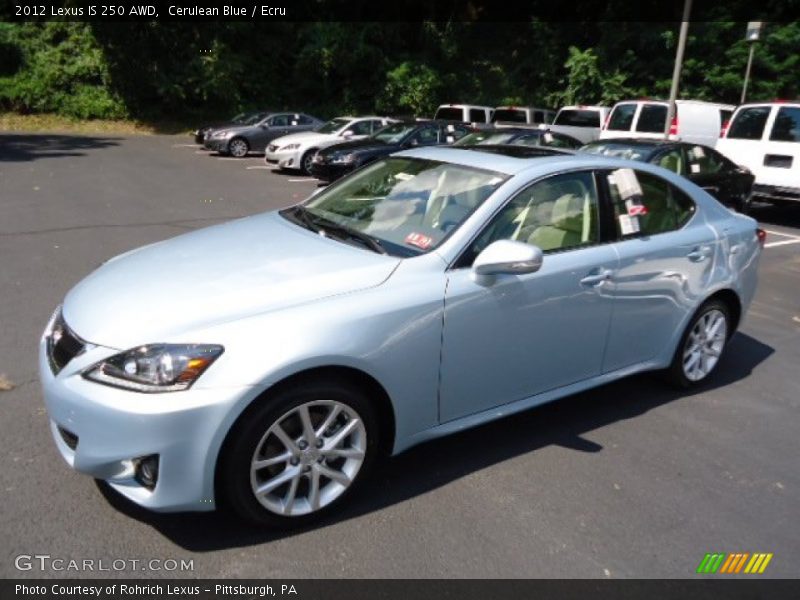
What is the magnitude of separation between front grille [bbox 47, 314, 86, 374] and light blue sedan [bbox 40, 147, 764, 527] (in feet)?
0.04

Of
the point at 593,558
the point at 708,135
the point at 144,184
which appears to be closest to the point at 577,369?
the point at 593,558

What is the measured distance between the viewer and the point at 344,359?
2.84 m

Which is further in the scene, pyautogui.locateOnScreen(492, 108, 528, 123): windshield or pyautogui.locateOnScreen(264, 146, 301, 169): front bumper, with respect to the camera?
pyautogui.locateOnScreen(492, 108, 528, 123): windshield

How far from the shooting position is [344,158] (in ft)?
44.7

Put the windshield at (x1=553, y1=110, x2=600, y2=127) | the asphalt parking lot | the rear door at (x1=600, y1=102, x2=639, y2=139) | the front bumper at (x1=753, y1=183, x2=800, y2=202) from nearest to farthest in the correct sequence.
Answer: the asphalt parking lot → the front bumper at (x1=753, y1=183, x2=800, y2=202) → the rear door at (x1=600, y1=102, x2=639, y2=139) → the windshield at (x1=553, y1=110, x2=600, y2=127)

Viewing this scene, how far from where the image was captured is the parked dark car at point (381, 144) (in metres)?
13.6

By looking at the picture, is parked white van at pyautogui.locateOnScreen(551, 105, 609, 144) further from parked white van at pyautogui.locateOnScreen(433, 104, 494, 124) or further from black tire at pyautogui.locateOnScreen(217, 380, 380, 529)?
black tire at pyautogui.locateOnScreen(217, 380, 380, 529)

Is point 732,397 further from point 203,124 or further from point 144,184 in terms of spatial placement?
point 203,124

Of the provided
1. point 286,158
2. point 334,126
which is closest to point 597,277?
point 286,158

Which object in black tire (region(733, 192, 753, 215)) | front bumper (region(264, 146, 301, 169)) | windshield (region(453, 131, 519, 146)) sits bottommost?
front bumper (region(264, 146, 301, 169))

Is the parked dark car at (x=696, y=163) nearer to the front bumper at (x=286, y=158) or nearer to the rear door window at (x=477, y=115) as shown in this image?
the front bumper at (x=286, y=158)

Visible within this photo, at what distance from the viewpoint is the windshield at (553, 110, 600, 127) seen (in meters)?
17.7

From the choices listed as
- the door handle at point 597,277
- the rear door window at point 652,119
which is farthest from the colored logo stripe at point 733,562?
the rear door window at point 652,119

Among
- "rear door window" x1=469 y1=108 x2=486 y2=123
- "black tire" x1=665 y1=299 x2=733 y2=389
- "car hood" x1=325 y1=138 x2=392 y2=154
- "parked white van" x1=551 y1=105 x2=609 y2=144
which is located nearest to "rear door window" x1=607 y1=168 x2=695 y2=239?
"black tire" x1=665 y1=299 x2=733 y2=389
